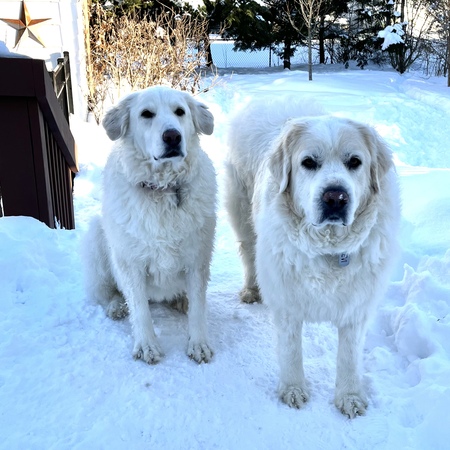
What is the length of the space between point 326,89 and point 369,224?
1365cm

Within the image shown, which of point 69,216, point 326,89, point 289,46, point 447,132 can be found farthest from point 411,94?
point 69,216

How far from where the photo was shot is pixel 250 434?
7.34 feet

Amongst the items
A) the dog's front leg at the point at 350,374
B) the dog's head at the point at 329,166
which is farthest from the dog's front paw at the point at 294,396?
the dog's head at the point at 329,166

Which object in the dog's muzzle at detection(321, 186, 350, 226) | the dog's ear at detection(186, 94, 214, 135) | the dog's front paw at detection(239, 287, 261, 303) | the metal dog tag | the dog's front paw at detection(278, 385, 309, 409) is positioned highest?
the dog's ear at detection(186, 94, 214, 135)

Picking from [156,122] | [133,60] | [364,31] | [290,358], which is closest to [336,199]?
[290,358]

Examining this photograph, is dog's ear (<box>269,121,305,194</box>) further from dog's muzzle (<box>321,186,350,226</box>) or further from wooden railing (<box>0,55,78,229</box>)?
wooden railing (<box>0,55,78,229</box>)

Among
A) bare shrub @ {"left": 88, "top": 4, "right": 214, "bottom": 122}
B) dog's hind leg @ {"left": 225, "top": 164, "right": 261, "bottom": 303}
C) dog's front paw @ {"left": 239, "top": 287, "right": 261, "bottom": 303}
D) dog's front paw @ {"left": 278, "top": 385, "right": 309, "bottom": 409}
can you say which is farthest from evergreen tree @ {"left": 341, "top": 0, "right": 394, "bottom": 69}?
dog's front paw @ {"left": 278, "top": 385, "right": 309, "bottom": 409}

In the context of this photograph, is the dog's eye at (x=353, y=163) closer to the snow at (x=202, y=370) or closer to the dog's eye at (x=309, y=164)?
the dog's eye at (x=309, y=164)

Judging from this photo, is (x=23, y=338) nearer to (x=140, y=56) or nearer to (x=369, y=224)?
(x=369, y=224)

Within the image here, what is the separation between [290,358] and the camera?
255cm

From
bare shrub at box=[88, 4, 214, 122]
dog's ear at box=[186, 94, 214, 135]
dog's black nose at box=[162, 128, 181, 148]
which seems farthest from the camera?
bare shrub at box=[88, 4, 214, 122]

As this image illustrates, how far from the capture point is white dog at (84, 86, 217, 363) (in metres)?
2.80

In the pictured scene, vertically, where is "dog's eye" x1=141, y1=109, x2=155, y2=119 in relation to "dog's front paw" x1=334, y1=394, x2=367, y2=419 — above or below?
above

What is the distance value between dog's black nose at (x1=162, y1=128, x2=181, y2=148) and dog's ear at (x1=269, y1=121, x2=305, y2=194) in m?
0.56
